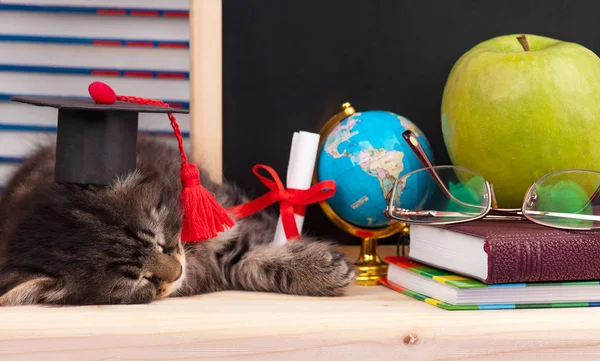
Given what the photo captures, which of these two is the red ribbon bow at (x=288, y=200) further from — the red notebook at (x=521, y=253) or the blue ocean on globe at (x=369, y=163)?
the red notebook at (x=521, y=253)

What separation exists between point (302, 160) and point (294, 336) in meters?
0.34

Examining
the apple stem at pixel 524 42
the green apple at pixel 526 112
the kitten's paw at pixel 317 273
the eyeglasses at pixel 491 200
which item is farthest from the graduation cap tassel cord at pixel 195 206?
the apple stem at pixel 524 42

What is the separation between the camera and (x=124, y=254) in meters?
0.84

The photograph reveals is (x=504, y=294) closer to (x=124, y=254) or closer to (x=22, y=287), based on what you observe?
(x=124, y=254)

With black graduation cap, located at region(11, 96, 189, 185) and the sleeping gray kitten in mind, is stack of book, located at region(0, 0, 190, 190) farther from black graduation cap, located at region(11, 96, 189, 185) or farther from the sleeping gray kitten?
black graduation cap, located at region(11, 96, 189, 185)

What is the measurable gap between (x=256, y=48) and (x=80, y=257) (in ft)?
1.63

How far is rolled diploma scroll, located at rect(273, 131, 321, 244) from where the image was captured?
3.37 feet

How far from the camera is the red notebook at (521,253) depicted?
80 centimetres

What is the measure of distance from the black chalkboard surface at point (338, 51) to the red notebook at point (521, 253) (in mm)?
370

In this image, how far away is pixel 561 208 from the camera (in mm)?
906

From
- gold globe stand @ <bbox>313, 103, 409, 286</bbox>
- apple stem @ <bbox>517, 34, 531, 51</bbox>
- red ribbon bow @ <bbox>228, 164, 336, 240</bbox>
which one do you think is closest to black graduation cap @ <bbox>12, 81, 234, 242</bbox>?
red ribbon bow @ <bbox>228, 164, 336, 240</bbox>

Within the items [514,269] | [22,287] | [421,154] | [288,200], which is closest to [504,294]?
[514,269]

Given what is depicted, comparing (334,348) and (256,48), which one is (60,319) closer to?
(334,348)

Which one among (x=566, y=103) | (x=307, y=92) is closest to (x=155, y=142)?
(x=307, y=92)
